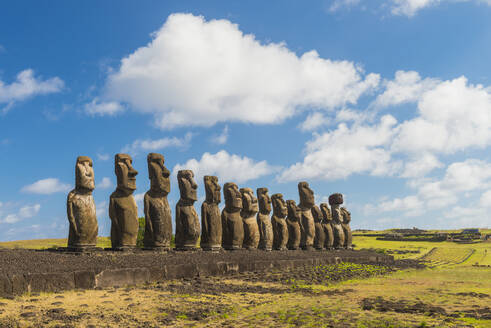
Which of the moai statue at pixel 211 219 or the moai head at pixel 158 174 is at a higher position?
the moai head at pixel 158 174

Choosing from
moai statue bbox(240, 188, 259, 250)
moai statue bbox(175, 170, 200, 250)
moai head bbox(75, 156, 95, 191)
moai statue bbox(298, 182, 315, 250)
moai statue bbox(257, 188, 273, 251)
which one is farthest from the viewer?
moai statue bbox(298, 182, 315, 250)

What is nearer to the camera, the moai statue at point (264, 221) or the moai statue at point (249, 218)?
the moai statue at point (249, 218)

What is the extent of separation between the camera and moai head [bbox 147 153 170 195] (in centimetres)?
1348

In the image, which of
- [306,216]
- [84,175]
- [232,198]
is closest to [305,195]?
[306,216]

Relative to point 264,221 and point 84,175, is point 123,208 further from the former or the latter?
point 264,221

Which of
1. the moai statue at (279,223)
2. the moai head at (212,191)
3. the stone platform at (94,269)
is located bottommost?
the stone platform at (94,269)

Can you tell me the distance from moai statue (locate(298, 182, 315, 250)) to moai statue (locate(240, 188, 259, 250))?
482 cm

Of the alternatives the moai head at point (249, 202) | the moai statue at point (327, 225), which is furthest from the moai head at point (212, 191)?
the moai statue at point (327, 225)

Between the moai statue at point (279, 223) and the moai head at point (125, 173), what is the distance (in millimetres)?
9126

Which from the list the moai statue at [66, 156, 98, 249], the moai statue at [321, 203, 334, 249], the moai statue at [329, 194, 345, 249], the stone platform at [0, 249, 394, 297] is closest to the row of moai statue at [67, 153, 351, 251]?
the moai statue at [66, 156, 98, 249]

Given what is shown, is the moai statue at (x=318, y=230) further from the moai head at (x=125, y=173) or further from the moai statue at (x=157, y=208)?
the moai head at (x=125, y=173)

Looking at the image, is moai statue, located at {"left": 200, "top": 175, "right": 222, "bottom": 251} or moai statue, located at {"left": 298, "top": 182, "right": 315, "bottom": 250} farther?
moai statue, located at {"left": 298, "top": 182, "right": 315, "bottom": 250}

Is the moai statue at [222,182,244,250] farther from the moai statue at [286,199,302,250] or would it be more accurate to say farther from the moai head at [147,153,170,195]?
the moai statue at [286,199,302,250]

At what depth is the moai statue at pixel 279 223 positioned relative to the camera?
2008cm
